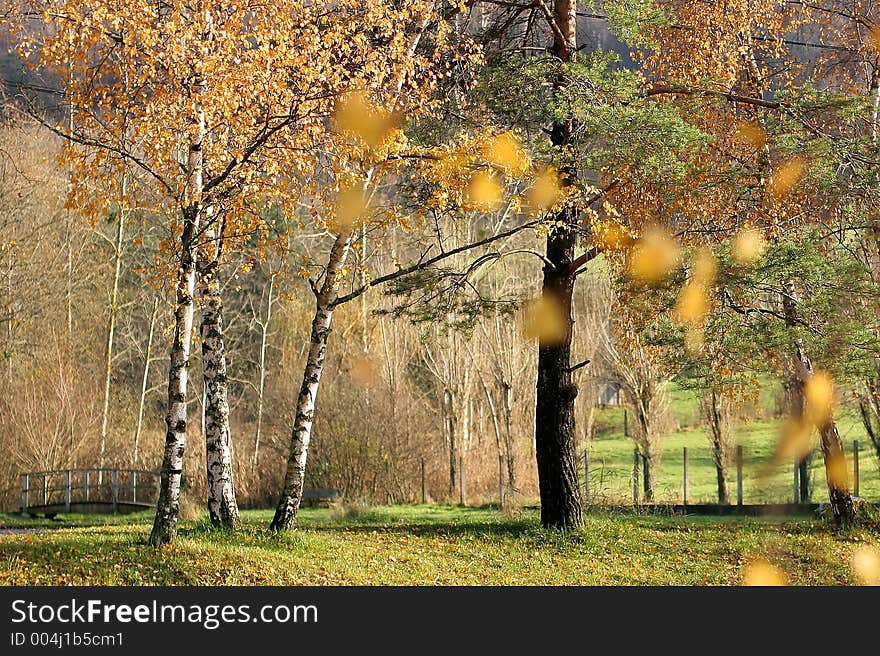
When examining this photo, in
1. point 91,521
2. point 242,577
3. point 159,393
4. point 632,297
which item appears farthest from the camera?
point 159,393

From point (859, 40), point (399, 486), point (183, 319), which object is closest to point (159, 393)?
point (399, 486)

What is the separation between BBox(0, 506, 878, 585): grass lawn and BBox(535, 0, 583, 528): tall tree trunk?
17.0 inches

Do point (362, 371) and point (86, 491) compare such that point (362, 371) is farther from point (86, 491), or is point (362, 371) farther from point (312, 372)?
point (312, 372)

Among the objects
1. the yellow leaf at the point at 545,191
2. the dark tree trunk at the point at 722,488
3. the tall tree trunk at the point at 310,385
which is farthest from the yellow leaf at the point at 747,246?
the dark tree trunk at the point at 722,488

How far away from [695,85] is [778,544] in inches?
220

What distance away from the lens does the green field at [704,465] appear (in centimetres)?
331

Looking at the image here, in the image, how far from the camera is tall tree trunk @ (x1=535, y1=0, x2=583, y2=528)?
1205 centimetres

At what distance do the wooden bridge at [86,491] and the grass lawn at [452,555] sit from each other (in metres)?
6.07

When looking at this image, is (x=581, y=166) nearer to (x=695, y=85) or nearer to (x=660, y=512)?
(x=695, y=85)

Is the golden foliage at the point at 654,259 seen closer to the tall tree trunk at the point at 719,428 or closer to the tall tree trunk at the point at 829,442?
the tall tree trunk at the point at 829,442

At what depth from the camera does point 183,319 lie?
9609 millimetres

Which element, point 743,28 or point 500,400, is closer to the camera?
point 743,28

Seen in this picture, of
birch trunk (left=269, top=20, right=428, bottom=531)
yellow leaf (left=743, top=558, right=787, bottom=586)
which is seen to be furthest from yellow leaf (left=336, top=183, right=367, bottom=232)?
yellow leaf (left=743, top=558, right=787, bottom=586)

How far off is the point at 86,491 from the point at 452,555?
437 inches
